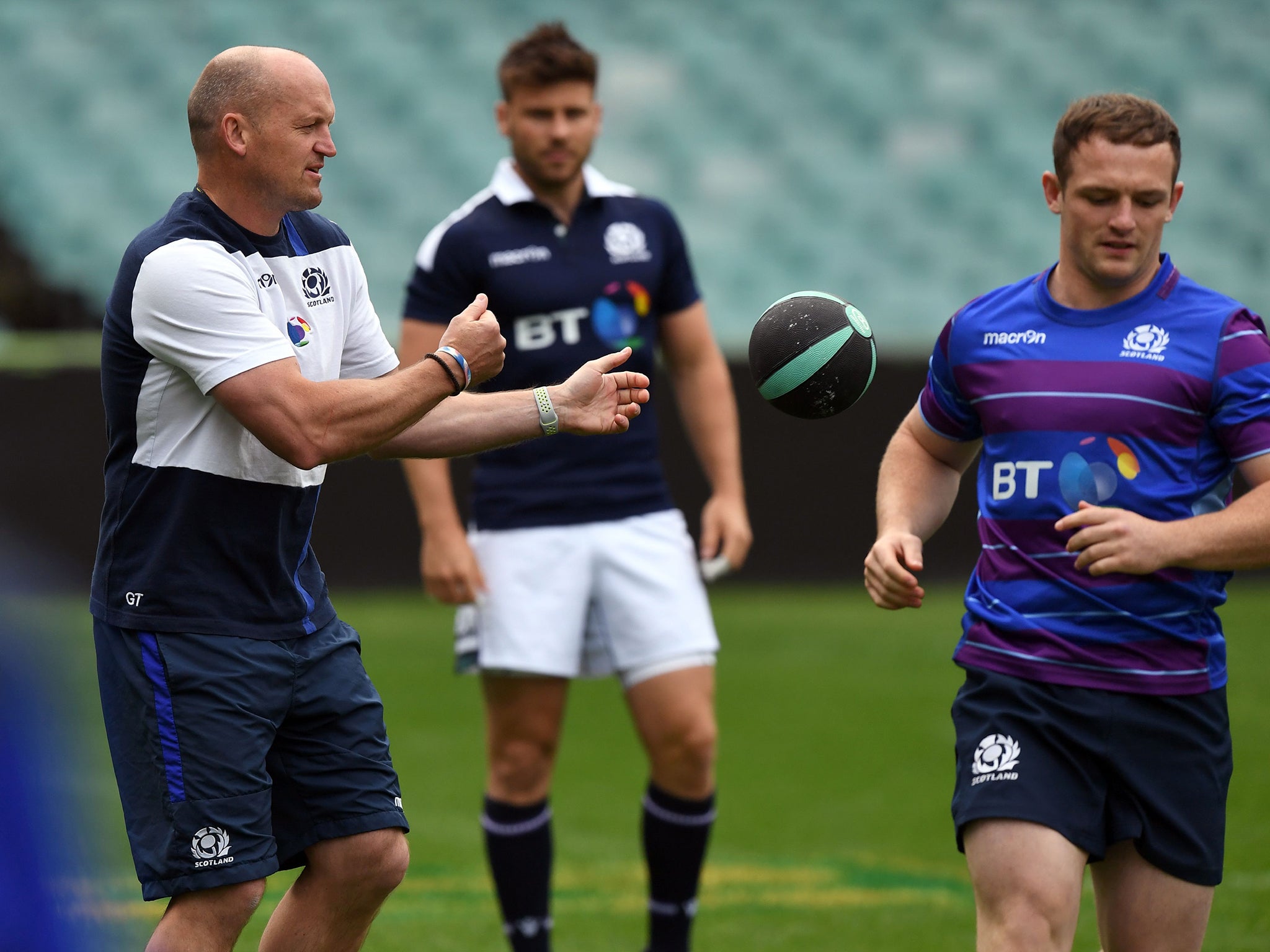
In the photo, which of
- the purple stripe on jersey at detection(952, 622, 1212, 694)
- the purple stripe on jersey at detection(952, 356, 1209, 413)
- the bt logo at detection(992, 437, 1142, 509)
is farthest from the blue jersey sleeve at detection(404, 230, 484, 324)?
the purple stripe on jersey at detection(952, 622, 1212, 694)

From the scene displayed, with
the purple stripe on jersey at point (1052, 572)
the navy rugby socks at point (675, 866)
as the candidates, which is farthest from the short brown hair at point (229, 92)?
the navy rugby socks at point (675, 866)

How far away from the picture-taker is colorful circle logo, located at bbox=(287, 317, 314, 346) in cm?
375

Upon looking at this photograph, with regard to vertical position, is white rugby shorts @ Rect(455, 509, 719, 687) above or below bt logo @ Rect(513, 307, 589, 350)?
below

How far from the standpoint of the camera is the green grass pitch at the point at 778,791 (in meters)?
5.64

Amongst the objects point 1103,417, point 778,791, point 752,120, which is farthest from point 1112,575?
A: point 752,120

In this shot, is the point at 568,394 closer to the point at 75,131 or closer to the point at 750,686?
the point at 750,686

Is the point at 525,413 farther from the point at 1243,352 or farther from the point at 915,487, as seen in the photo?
the point at 1243,352

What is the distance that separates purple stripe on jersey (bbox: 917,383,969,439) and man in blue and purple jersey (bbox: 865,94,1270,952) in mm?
218

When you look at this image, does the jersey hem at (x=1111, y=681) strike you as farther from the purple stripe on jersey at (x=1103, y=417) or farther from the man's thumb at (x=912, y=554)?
the purple stripe on jersey at (x=1103, y=417)

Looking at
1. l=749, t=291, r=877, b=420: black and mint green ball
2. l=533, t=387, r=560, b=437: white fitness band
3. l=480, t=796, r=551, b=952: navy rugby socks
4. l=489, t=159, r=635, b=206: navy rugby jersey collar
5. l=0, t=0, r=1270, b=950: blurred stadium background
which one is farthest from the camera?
l=0, t=0, r=1270, b=950: blurred stadium background

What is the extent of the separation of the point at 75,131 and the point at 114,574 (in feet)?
37.3

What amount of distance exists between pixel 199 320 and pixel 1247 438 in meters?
2.14

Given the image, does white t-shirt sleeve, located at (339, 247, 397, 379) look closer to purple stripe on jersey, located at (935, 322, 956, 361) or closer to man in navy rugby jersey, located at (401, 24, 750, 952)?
man in navy rugby jersey, located at (401, 24, 750, 952)

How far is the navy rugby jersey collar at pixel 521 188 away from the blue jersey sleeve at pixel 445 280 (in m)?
0.24
